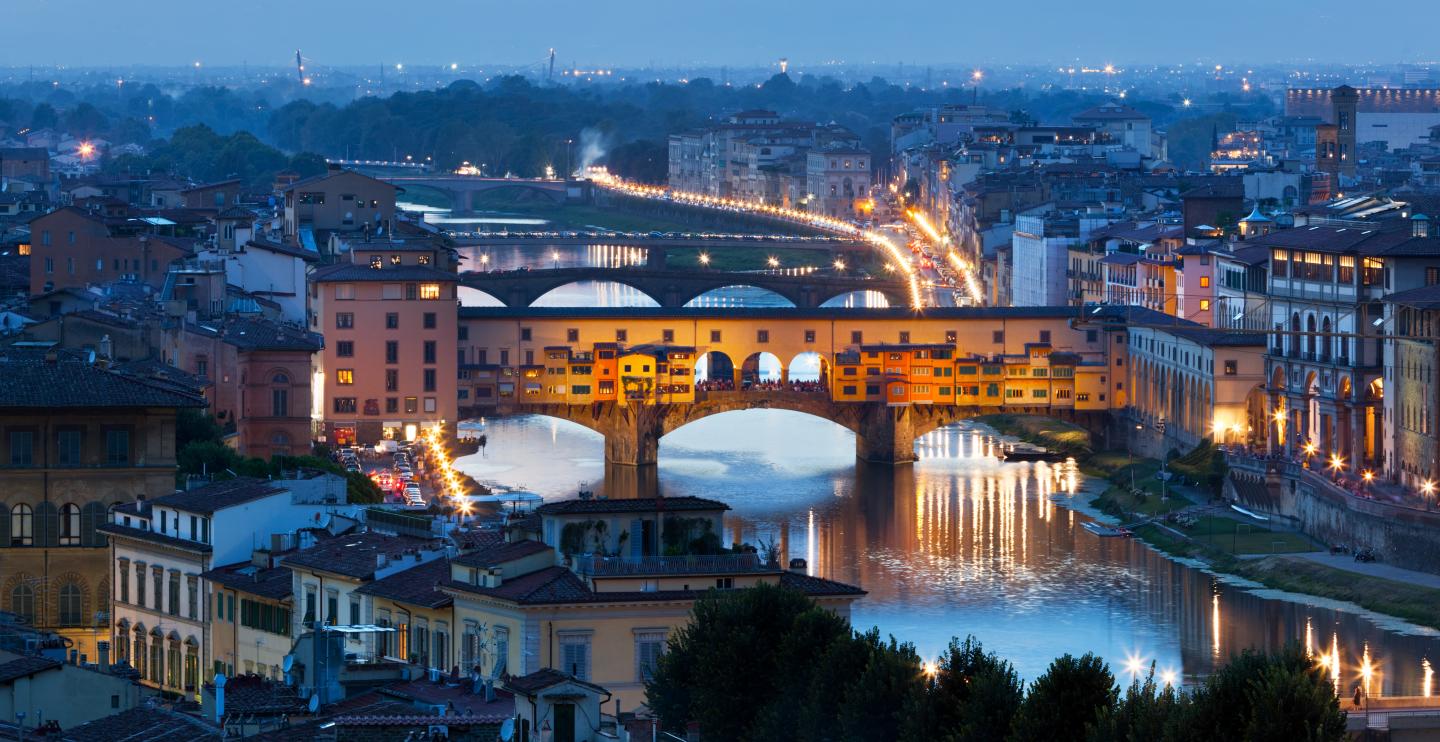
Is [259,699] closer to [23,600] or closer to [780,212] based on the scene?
[23,600]

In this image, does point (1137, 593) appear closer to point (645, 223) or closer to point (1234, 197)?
point (1234, 197)

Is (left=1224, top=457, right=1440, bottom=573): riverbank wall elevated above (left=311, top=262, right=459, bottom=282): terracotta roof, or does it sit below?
below

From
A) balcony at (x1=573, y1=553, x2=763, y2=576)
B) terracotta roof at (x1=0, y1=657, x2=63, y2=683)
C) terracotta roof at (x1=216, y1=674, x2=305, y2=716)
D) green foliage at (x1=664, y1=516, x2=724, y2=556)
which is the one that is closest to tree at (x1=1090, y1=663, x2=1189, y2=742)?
balcony at (x1=573, y1=553, x2=763, y2=576)

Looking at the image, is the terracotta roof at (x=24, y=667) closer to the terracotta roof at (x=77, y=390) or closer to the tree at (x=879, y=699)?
the tree at (x=879, y=699)

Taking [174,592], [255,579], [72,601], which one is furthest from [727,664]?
[72,601]

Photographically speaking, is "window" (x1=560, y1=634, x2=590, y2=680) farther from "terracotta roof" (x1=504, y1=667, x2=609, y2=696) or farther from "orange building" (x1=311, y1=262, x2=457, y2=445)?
"orange building" (x1=311, y1=262, x2=457, y2=445)

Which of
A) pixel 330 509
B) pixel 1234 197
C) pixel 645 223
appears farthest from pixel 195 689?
pixel 645 223
